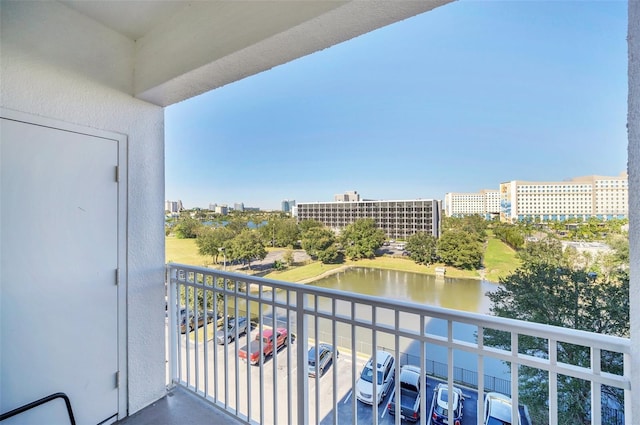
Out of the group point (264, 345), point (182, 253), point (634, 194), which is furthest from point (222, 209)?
point (634, 194)

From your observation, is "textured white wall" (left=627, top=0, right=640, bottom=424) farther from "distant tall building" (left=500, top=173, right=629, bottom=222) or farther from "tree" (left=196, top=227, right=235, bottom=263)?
"tree" (left=196, top=227, right=235, bottom=263)

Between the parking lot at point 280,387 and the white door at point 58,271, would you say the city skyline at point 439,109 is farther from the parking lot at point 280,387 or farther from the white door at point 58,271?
the parking lot at point 280,387

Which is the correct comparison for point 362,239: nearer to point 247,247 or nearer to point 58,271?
point 247,247

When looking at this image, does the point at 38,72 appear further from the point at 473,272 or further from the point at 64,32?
the point at 473,272

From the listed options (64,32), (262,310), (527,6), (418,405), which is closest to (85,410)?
(262,310)

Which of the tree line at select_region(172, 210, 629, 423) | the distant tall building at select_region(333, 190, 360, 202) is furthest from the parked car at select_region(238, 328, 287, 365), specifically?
the distant tall building at select_region(333, 190, 360, 202)

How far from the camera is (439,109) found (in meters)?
1.97

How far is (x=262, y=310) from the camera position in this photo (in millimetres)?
1763

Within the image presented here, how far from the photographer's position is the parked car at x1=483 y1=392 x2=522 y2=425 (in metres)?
1.17

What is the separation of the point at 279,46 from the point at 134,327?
2.04 meters

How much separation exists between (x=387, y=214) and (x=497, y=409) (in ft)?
3.78

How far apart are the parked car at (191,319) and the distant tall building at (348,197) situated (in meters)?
1.33

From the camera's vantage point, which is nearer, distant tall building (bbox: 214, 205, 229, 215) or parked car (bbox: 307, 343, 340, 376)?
parked car (bbox: 307, 343, 340, 376)

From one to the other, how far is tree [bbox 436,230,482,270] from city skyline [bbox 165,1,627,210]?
1.14 feet
